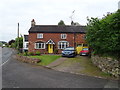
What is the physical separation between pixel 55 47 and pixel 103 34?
62.2ft

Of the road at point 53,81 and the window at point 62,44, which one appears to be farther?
the window at point 62,44

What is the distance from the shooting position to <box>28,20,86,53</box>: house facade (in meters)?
28.0

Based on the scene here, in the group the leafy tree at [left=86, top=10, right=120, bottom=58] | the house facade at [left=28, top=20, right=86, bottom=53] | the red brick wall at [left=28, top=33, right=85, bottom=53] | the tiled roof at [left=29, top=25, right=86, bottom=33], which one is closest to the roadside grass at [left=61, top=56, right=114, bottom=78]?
the leafy tree at [left=86, top=10, right=120, bottom=58]

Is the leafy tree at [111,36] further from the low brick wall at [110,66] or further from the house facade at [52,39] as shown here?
the house facade at [52,39]

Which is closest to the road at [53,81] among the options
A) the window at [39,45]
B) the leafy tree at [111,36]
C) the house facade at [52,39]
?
the leafy tree at [111,36]

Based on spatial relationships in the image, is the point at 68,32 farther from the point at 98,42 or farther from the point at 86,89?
the point at 86,89

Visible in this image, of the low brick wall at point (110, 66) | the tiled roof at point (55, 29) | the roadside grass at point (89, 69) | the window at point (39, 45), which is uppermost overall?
the tiled roof at point (55, 29)

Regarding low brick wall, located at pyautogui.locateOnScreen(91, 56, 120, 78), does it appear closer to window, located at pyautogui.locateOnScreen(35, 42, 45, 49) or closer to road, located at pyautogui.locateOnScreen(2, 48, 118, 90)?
road, located at pyautogui.locateOnScreen(2, 48, 118, 90)

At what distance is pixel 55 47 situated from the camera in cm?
2830

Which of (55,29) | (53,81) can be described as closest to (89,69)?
(53,81)

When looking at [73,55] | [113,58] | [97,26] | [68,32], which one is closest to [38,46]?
[68,32]

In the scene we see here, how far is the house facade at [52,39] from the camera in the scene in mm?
28016

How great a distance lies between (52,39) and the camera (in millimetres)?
28562

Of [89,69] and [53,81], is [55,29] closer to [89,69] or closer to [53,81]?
[89,69]
